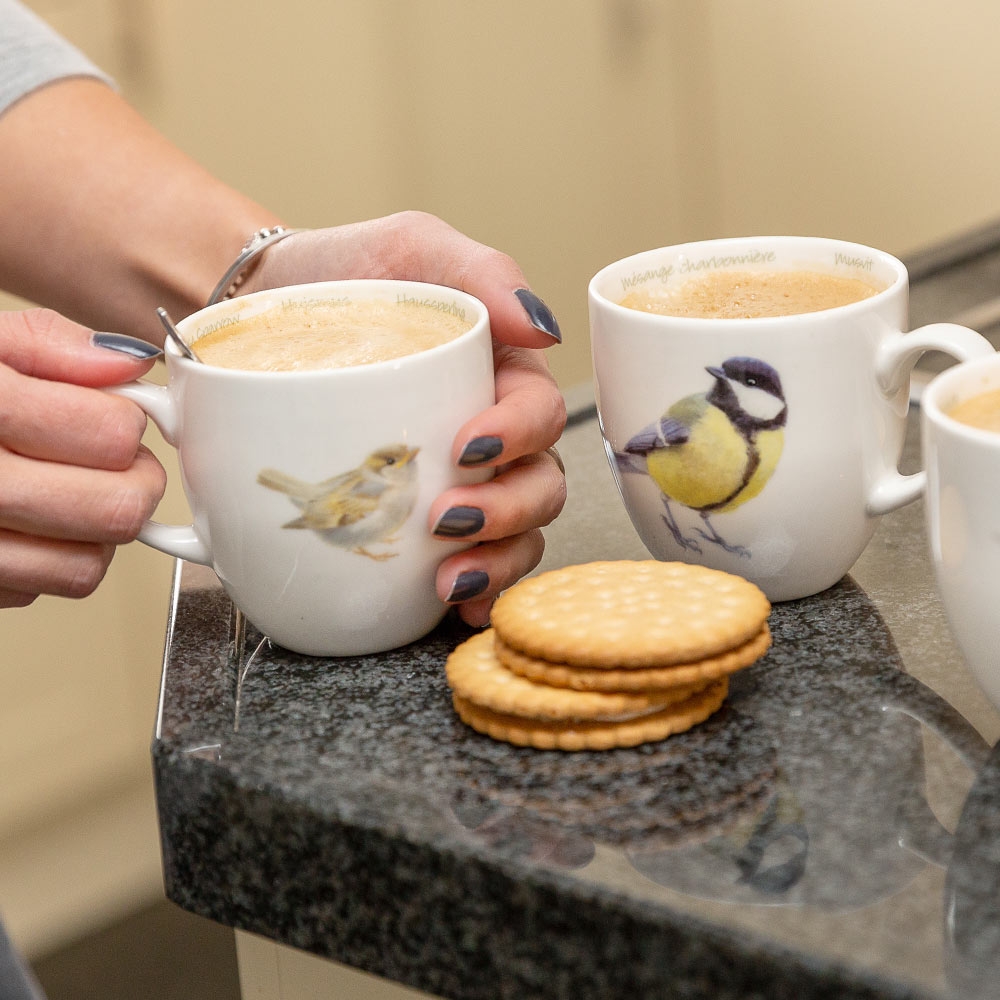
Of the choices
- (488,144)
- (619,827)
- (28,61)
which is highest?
(28,61)

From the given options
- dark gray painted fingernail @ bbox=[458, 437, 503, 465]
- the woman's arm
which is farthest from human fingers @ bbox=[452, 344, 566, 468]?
the woman's arm

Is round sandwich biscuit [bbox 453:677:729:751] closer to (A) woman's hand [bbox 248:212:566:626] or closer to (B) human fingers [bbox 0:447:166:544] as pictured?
(A) woman's hand [bbox 248:212:566:626]

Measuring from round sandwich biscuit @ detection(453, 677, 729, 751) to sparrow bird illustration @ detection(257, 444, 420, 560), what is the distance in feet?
0.34

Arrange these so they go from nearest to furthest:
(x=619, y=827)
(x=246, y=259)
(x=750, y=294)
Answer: (x=619, y=827) < (x=750, y=294) < (x=246, y=259)

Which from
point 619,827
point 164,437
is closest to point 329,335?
point 164,437

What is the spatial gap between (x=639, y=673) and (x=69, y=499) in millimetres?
307

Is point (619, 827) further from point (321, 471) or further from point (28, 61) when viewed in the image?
point (28, 61)

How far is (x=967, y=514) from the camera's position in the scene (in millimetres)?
505

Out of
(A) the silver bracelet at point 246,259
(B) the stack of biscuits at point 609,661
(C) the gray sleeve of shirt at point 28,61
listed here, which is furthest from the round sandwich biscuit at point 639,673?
(C) the gray sleeve of shirt at point 28,61

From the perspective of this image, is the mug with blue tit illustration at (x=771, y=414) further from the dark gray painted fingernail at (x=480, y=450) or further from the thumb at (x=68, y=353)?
the thumb at (x=68, y=353)

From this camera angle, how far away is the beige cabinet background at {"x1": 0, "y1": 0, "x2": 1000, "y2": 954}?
2094 millimetres

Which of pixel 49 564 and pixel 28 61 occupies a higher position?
pixel 28 61

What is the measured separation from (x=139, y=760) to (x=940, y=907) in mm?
2019

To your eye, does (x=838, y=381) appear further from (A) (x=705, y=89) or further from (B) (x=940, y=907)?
(A) (x=705, y=89)
